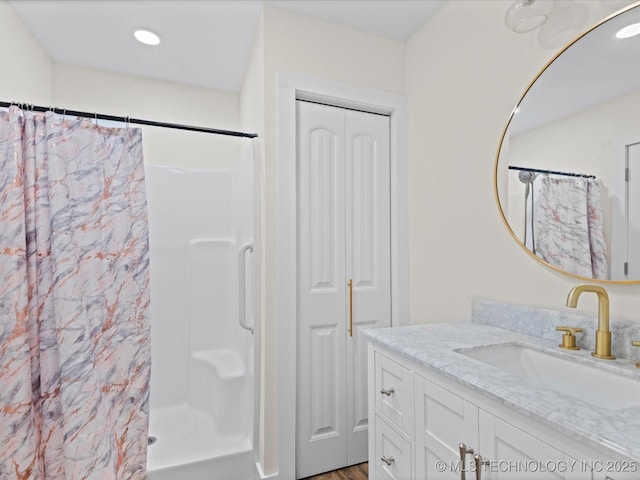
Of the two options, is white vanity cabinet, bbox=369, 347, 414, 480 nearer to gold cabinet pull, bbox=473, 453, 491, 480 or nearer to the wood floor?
gold cabinet pull, bbox=473, 453, 491, 480

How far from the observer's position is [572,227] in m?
1.26

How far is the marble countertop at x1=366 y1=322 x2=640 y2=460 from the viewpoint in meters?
0.65

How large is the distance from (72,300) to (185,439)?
1.13m

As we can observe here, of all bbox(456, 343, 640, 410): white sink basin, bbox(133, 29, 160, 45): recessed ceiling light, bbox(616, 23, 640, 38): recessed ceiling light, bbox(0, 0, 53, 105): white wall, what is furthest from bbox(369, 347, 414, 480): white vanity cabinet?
bbox(0, 0, 53, 105): white wall

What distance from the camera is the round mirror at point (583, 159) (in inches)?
43.5

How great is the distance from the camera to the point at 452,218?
1.81 m

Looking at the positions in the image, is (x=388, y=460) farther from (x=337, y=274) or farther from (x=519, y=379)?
(x=337, y=274)

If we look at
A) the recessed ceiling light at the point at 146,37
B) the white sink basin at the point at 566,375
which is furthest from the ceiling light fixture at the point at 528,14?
the recessed ceiling light at the point at 146,37

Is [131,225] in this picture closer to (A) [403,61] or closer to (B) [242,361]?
(B) [242,361]

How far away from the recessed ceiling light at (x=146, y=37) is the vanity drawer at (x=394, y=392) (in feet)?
7.34

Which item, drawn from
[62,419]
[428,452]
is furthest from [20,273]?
[428,452]

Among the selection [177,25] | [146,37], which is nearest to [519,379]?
[177,25]

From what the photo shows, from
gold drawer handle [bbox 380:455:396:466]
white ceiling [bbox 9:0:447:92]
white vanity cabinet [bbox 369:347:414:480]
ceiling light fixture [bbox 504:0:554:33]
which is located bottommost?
gold drawer handle [bbox 380:455:396:466]

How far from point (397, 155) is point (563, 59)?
0.98 meters
